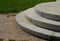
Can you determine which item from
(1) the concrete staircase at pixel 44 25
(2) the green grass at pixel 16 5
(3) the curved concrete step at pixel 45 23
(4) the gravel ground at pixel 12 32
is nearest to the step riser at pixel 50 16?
(1) the concrete staircase at pixel 44 25

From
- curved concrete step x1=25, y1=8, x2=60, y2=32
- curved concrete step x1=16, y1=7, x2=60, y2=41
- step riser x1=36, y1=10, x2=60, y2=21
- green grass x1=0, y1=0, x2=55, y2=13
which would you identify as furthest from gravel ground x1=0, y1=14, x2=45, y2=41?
green grass x1=0, y1=0, x2=55, y2=13

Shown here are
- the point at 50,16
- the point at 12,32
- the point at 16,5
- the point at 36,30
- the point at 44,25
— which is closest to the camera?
the point at 36,30

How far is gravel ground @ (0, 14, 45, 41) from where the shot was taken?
5.64 meters

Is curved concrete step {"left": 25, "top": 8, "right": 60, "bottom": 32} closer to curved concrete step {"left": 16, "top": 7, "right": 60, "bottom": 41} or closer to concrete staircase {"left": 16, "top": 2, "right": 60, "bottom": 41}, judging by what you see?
concrete staircase {"left": 16, "top": 2, "right": 60, "bottom": 41}

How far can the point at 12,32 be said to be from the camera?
19.9 feet

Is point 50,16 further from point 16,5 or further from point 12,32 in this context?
point 16,5

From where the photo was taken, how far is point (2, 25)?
6711 mm

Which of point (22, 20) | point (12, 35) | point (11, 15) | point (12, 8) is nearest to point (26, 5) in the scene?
point (12, 8)

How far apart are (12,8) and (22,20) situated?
8.36 ft

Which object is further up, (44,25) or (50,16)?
(50,16)

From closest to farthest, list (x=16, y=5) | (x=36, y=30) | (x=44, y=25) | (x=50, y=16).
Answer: (x=36, y=30) → (x=44, y=25) → (x=50, y=16) → (x=16, y=5)

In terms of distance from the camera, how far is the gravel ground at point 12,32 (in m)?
5.64

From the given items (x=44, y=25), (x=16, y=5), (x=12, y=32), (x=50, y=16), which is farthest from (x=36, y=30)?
(x=16, y=5)

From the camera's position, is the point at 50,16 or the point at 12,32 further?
the point at 12,32
